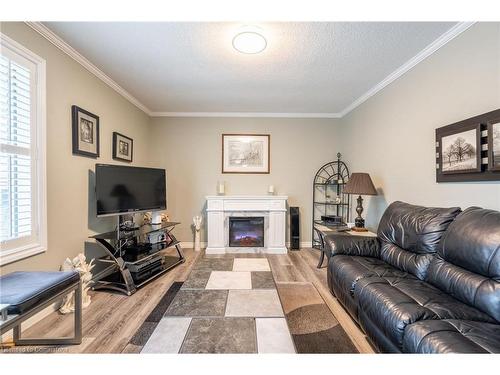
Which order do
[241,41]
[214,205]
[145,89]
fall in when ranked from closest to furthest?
[241,41] < [145,89] < [214,205]

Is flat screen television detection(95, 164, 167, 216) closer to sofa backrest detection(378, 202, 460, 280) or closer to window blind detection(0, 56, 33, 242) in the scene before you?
window blind detection(0, 56, 33, 242)

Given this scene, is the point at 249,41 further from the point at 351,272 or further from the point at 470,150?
the point at 351,272

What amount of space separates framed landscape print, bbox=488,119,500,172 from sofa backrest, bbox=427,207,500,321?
36cm

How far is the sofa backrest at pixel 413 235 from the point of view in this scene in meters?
1.77

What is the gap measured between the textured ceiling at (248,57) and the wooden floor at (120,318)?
8.32 feet

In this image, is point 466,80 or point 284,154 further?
point 284,154

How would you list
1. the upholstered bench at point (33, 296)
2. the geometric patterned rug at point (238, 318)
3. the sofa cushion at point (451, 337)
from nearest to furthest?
the sofa cushion at point (451, 337)
the geometric patterned rug at point (238, 318)
the upholstered bench at point (33, 296)

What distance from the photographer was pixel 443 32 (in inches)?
76.4

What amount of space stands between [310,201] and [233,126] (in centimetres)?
209

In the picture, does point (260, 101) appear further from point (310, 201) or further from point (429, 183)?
point (429, 183)

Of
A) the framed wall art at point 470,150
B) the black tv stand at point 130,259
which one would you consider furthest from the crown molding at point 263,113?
the black tv stand at point 130,259

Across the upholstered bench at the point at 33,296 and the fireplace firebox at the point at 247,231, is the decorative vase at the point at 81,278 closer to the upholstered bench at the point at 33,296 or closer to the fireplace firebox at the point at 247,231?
the upholstered bench at the point at 33,296

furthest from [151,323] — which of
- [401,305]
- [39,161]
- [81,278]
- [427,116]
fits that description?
[427,116]
